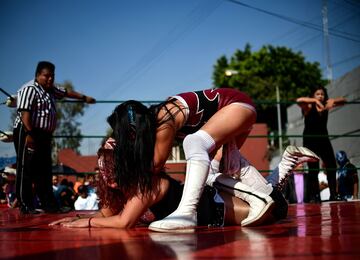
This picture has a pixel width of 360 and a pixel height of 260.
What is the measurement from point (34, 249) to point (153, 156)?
0.79 m

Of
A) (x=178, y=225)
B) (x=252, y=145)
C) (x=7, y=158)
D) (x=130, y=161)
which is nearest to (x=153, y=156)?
(x=130, y=161)

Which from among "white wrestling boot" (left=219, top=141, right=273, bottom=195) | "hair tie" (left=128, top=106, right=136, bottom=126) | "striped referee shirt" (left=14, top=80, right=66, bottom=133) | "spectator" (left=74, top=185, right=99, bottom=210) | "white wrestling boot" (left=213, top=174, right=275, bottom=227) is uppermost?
"striped referee shirt" (left=14, top=80, right=66, bottom=133)

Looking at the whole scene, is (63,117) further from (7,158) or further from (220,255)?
(220,255)

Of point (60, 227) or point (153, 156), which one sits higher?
point (153, 156)

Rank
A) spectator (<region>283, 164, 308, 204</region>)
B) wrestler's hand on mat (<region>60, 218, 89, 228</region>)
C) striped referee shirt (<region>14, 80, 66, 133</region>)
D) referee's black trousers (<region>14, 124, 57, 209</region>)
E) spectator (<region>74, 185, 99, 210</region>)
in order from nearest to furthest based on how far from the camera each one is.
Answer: wrestler's hand on mat (<region>60, 218, 89, 228</region>) < striped referee shirt (<region>14, 80, 66, 133</region>) < referee's black trousers (<region>14, 124, 57, 209</region>) < spectator (<region>283, 164, 308, 204</region>) < spectator (<region>74, 185, 99, 210</region>)

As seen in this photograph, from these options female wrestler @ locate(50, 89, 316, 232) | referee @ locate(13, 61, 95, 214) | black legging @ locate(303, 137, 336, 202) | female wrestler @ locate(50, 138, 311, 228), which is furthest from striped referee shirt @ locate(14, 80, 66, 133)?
black legging @ locate(303, 137, 336, 202)

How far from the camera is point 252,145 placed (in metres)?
21.9

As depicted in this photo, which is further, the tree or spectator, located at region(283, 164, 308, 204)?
the tree

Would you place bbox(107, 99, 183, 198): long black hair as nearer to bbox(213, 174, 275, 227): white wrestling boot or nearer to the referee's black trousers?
bbox(213, 174, 275, 227): white wrestling boot

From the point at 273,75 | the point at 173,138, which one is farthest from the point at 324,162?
the point at 273,75

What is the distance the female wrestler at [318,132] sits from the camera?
483cm

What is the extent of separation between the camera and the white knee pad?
84.6 inches

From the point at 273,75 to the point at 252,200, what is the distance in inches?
1000

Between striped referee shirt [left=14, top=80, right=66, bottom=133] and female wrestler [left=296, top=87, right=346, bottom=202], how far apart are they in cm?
250
